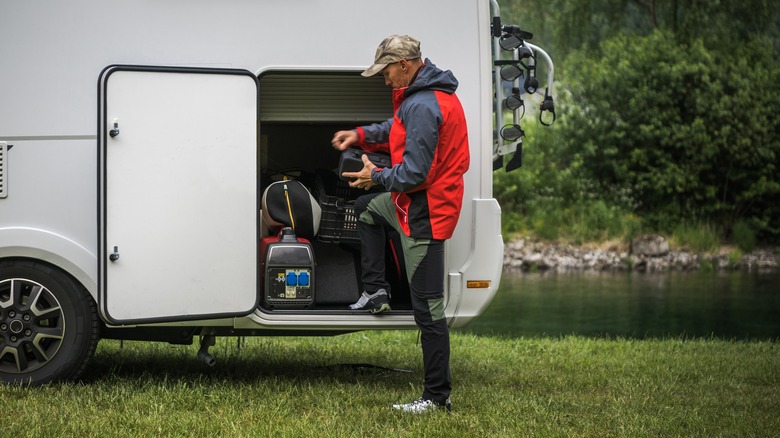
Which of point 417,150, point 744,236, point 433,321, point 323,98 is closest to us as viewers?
point 417,150

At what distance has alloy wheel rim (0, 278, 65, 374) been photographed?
18.6 ft

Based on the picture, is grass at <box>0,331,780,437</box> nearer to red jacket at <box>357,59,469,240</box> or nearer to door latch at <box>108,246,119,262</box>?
door latch at <box>108,246,119,262</box>

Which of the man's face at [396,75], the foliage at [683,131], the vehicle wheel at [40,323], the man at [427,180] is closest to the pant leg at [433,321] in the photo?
the man at [427,180]

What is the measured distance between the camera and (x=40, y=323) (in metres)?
5.73

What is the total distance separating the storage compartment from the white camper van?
1.13 feet

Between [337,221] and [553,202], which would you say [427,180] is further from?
[553,202]

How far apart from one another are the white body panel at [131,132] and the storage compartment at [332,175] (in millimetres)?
315

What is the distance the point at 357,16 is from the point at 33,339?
8.33 ft

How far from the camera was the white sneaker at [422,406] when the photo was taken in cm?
527

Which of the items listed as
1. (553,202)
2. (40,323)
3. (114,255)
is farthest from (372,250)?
(553,202)

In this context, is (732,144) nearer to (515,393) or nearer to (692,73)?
(692,73)

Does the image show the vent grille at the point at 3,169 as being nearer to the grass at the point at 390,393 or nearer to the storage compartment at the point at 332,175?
the grass at the point at 390,393

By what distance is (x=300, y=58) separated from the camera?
5855 millimetres

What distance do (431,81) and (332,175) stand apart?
1.91 m
